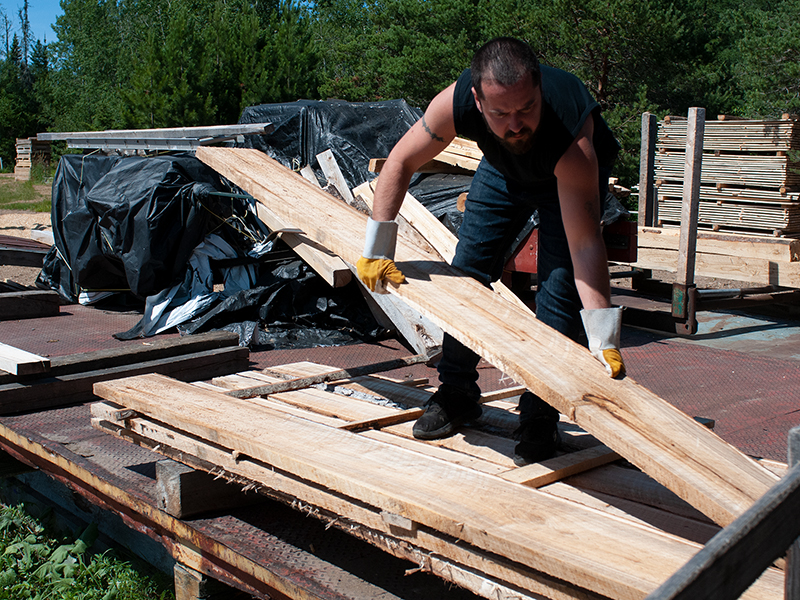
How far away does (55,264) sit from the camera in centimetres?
827

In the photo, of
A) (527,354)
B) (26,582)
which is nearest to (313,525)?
(527,354)

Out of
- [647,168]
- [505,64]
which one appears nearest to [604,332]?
[505,64]

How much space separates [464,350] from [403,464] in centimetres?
84

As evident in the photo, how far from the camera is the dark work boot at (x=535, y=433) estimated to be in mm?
2422

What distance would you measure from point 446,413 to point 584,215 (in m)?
0.97

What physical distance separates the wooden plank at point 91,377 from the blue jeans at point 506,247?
235cm

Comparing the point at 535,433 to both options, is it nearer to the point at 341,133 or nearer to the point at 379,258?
the point at 379,258

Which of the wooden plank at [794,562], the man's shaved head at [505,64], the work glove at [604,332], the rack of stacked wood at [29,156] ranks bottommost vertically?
the wooden plank at [794,562]

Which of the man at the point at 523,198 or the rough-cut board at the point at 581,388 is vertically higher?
the man at the point at 523,198

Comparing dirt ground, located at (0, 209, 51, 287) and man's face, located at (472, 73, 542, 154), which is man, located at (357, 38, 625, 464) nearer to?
man's face, located at (472, 73, 542, 154)

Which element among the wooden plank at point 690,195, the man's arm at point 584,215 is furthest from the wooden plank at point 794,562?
the wooden plank at point 690,195

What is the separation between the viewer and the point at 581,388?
2.09 metres

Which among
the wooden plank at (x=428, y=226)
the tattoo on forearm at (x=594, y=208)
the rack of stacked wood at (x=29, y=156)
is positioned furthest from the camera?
the rack of stacked wood at (x=29, y=156)

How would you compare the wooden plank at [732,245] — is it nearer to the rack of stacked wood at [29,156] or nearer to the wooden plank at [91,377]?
the wooden plank at [91,377]
